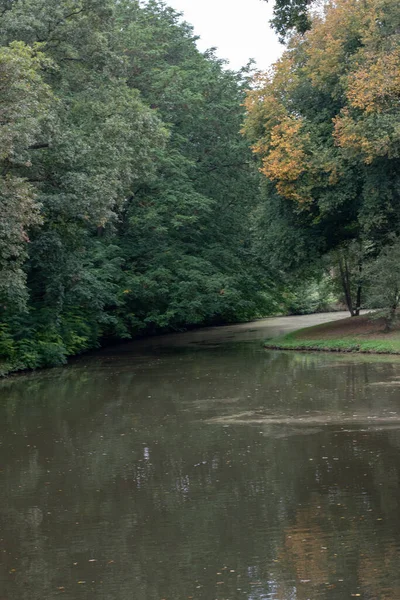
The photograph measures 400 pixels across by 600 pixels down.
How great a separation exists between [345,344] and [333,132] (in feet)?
24.2

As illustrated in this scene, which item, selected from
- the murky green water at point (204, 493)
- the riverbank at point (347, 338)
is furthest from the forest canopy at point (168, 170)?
the murky green water at point (204, 493)

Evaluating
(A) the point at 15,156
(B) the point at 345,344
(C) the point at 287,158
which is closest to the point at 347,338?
(B) the point at 345,344

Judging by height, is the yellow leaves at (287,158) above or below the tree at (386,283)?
above

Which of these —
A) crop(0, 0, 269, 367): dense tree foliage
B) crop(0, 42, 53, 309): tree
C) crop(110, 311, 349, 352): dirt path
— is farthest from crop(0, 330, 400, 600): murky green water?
crop(110, 311, 349, 352): dirt path

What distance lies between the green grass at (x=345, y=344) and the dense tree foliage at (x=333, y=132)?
316 cm

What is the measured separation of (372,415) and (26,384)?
1090 cm

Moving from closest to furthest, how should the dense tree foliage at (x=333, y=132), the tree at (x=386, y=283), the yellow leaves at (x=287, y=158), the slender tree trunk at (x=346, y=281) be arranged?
the dense tree foliage at (x=333, y=132) → the tree at (x=386, y=283) → the yellow leaves at (x=287, y=158) → the slender tree trunk at (x=346, y=281)

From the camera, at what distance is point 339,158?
1044 inches

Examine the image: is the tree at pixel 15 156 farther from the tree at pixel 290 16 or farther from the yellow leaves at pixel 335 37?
the yellow leaves at pixel 335 37

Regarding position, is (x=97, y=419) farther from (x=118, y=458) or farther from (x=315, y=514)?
(x=315, y=514)

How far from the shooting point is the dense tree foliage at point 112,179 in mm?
22297

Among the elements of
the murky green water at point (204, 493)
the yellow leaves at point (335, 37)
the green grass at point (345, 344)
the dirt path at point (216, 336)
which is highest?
the yellow leaves at point (335, 37)

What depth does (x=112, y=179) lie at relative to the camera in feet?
79.4

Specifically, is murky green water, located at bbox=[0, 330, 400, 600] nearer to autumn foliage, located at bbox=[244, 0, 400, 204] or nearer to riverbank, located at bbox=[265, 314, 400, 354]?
riverbank, located at bbox=[265, 314, 400, 354]
